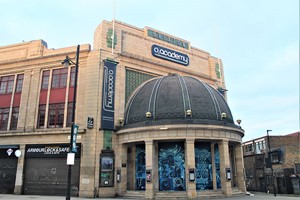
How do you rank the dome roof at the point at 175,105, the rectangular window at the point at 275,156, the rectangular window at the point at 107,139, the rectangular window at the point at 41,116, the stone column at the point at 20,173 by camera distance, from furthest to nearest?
the rectangular window at the point at 275,156 → the rectangular window at the point at 41,116 → the stone column at the point at 20,173 → the rectangular window at the point at 107,139 → the dome roof at the point at 175,105

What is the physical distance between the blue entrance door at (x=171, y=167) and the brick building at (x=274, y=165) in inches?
523

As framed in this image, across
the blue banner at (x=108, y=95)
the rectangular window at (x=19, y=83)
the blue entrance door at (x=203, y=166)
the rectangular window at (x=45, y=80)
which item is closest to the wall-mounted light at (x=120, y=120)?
the blue banner at (x=108, y=95)

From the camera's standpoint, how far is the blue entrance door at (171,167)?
977 inches

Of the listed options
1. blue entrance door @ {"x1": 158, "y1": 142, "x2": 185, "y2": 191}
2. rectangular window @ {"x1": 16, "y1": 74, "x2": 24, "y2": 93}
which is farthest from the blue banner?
rectangular window @ {"x1": 16, "y1": 74, "x2": 24, "y2": 93}

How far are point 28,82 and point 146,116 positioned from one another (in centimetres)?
1451

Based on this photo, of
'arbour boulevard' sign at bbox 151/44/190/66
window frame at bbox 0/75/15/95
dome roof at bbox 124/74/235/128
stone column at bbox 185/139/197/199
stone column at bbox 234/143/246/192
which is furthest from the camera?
'arbour boulevard' sign at bbox 151/44/190/66

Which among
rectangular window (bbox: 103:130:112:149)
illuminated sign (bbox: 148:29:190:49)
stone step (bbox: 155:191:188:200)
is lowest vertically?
stone step (bbox: 155:191:188:200)

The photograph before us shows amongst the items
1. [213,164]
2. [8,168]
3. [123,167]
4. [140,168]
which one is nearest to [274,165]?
[213,164]

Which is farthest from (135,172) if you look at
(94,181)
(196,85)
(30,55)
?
(30,55)

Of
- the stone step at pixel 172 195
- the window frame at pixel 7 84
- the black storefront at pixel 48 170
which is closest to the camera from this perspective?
the stone step at pixel 172 195

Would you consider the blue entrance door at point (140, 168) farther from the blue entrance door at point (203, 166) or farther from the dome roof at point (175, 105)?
the blue entrance door at point (203, 166)

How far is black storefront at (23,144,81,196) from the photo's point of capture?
25531mm

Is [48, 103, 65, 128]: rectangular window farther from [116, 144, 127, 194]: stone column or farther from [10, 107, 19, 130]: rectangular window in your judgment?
[116, 144, 127, 194]: stone column

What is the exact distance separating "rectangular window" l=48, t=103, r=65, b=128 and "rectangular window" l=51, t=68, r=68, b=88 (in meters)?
2.23
